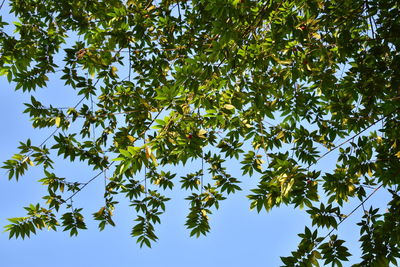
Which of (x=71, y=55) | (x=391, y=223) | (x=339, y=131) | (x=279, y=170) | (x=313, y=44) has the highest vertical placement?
(x=71, y=55)

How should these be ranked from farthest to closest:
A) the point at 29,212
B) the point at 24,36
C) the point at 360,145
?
the point at 24,36
the point at 29,212
the point at 360,145

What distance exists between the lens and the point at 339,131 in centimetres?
431

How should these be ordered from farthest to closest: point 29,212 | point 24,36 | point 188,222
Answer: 1. point 24,36
2. point 188,222
3. point 29,212

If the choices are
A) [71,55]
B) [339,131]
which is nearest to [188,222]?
[339,131]

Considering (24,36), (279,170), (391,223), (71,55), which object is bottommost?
(391,223)

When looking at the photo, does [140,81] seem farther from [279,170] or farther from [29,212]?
[279,170]

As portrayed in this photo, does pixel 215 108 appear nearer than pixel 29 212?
Yes

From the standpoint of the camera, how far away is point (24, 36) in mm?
4719

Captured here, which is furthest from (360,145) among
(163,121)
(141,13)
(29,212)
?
(29,212)

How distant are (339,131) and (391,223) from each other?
1588mm

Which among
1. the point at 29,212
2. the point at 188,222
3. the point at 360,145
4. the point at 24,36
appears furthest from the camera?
the point at 24,36

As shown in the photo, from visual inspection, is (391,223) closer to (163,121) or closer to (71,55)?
(163,121)

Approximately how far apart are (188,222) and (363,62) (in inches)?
110

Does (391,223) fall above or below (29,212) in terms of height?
below
